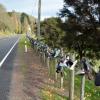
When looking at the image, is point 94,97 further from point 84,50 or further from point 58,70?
point 84,50

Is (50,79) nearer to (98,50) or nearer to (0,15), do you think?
(98,50)

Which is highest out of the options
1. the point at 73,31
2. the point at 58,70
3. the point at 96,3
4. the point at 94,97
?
the point at 96,3

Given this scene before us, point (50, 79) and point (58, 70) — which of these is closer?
point (58, 70)

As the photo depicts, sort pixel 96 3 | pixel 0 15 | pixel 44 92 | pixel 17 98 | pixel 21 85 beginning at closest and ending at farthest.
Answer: pixel 17 98 < pixel 44 92 < pixel 21 85 < pixel 96 3 < pixel 0 15

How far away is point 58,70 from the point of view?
44.7 feet

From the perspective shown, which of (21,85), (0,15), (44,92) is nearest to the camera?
(44,92)

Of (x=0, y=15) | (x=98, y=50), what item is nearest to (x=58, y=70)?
(x=98, y=50)

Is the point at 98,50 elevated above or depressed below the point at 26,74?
above

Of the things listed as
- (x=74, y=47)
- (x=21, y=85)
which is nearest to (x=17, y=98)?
(x=21, y=85)

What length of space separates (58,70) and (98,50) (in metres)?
2.56

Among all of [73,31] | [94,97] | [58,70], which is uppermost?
[73,31]

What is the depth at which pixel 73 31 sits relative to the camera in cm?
1580

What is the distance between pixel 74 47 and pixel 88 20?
215cm

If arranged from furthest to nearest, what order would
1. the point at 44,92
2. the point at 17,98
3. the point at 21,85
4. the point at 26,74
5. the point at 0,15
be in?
the point at 0,15, the point at 26,74, the point at 21,85, the point at 44,92, the point at 17,98
